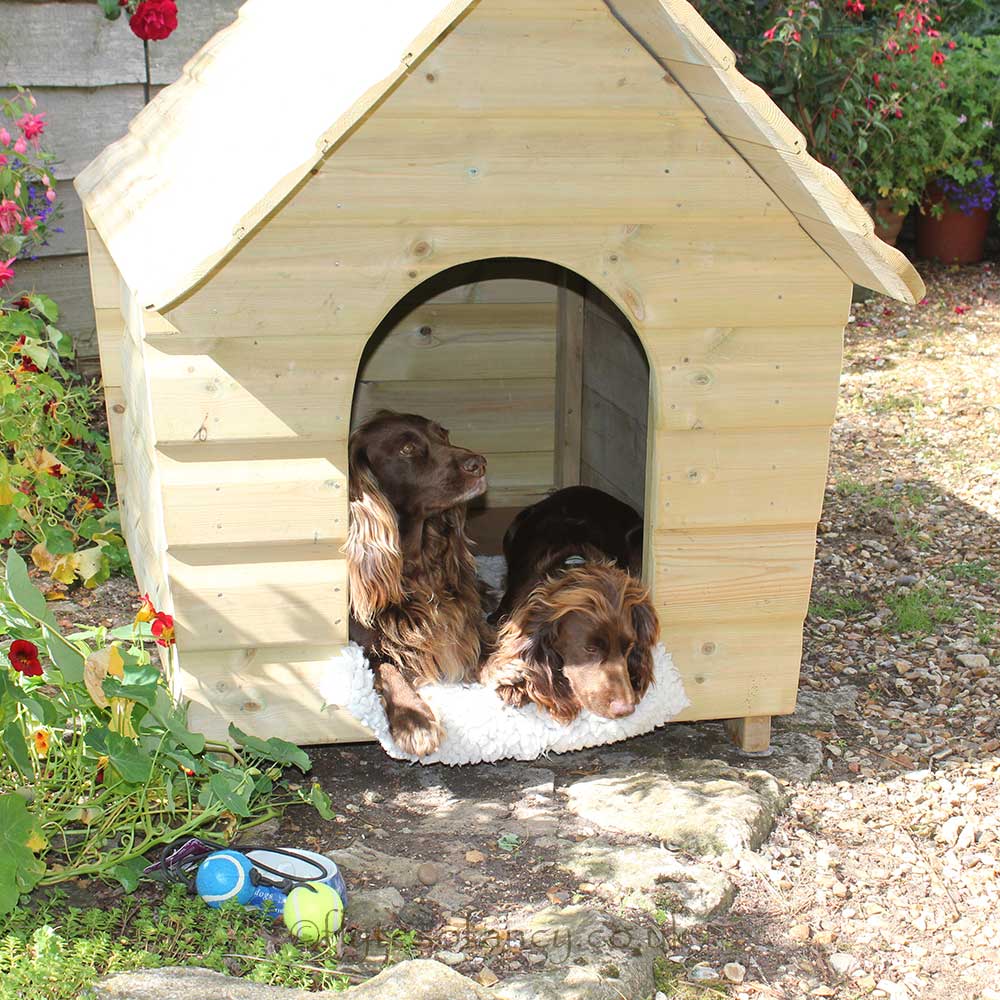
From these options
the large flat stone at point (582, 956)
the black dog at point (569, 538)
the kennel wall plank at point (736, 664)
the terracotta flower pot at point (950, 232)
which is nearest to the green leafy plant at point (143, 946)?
the large flat stone at point (582, 956)

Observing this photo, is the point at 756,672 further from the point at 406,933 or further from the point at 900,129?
the point at 900,129

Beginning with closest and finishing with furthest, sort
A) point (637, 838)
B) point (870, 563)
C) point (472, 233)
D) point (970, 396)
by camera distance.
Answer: point (472, 233), point (637, 838), point (870, 563), point (970, 396)

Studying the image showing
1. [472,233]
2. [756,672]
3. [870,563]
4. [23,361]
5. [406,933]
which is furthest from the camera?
[870,563]

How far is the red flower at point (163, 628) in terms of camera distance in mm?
3309

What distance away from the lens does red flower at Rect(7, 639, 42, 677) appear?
2.84 meters

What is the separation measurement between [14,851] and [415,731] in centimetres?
113

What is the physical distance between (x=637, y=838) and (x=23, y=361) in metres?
2.74

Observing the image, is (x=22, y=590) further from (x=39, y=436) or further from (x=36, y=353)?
(x=39, y=436)

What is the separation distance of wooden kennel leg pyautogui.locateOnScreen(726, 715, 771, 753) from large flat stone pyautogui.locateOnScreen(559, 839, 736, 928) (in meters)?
0.68

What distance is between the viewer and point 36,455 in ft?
15.5

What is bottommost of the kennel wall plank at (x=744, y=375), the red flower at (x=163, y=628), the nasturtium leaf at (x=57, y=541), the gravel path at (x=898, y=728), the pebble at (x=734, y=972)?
the gravel path at (x=898, y=728)

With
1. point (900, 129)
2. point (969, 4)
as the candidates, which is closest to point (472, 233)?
point (900, 129)

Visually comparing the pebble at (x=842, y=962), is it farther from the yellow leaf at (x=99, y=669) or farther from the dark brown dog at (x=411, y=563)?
the yellow leaf at (x=99, y=669)

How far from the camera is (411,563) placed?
3.85 meters
